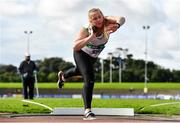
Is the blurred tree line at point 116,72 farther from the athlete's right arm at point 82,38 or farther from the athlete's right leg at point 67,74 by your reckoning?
the athlete's right arm at point 82,38

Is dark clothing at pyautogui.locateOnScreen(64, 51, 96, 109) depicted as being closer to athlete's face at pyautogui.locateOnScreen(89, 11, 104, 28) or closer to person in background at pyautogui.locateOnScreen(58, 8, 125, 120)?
person in background at pyautogui.locateOnScreen(58, 8, 125, 120)

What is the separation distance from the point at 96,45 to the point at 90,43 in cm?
13

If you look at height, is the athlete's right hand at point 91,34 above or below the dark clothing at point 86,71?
above

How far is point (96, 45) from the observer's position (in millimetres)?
8797

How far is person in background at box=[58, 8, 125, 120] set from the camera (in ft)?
28.0

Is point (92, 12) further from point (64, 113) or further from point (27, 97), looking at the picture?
point (27, 97)

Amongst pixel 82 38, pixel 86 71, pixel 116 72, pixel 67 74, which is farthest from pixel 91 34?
pixel 116 72

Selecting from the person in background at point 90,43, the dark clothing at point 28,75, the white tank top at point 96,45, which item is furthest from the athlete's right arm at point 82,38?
the dark clothing at point 28,75

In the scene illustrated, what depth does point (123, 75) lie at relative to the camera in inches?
5605

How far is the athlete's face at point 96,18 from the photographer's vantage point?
8.47 meters

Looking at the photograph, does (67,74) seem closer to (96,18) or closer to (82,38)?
(82,38)

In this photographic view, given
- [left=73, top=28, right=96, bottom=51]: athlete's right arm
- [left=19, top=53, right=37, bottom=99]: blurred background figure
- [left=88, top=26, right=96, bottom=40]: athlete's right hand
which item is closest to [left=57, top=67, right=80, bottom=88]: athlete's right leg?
[left=73, top=28, right=96, bottom=51]: athlete's right arm

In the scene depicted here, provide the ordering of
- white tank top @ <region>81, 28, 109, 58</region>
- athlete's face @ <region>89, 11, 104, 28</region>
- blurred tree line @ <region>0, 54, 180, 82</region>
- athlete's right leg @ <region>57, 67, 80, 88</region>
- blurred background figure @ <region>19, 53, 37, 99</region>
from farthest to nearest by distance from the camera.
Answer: blurred tree line @ <region>0, 54, 180, 82</region>, blurred background figure @ <region>19, 53, 37, 99</region>, athlete's right leg @ <region>57, 67, 80, 88</region>, white tank top @ <region>81, 28, 109, 58</region>, athlete's face @ <region>89, 11, 104, 28</region>

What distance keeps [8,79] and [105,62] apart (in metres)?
28.4
